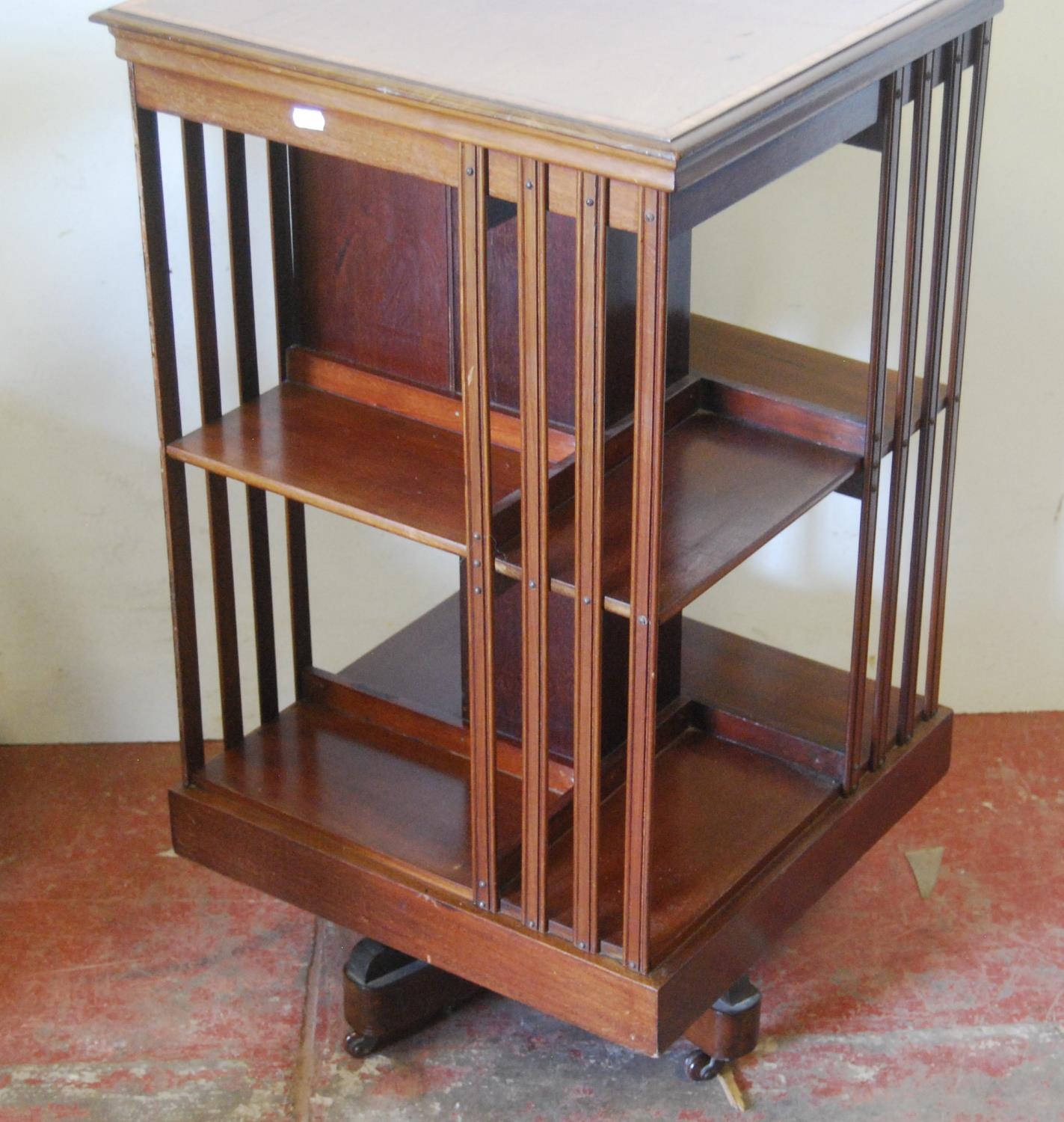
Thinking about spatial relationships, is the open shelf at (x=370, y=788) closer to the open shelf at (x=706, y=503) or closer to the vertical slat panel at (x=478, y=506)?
the vertical slat panel at (x=478, y=506)

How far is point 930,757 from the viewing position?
255 centimetres

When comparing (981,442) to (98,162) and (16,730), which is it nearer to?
(98,162)

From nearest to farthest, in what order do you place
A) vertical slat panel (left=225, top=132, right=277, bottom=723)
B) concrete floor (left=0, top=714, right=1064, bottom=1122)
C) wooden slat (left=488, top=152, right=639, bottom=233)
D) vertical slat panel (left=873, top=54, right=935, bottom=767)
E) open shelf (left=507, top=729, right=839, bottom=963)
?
wooden slat (left=488, top=152, right=639, bottom=233) → vertical slat panel (left=873, top=54, right=935, bottom=767) → open shelf (left=507, top=729, right=839, bottom=963) → vertical slat panel (left=225, top=132, right=277, bottom=723) → concrete floor (left=0, top=714, right=1064, bottom=1122)

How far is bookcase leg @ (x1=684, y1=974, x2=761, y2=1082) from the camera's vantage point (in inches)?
92.3

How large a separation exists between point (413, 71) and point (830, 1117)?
1.43m

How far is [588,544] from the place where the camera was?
184cm

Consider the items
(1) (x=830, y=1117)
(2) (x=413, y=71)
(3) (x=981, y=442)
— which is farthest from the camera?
(3) (x=981, y=442)

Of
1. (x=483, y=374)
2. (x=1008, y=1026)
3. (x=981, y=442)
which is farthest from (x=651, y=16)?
(x=1008, y=1026)

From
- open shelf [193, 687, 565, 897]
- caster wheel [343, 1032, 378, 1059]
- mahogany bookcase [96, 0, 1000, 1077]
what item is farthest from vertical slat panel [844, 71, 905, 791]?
caster wheel [343, 1032, 378, 1059]

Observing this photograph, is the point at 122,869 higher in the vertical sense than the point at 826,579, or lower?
lower

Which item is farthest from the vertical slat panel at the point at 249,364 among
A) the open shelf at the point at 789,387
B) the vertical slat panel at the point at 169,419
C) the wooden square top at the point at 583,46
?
the open shelf at the point at 789,387

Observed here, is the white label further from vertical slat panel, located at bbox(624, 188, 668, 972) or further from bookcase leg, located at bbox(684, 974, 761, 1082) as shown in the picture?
bookcase leg, located at bbox(684, 974, 761, 1082)

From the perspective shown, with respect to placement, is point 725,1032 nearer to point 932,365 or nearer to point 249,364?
point 932,365

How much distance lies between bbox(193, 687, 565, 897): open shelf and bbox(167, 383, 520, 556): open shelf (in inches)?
17.0
